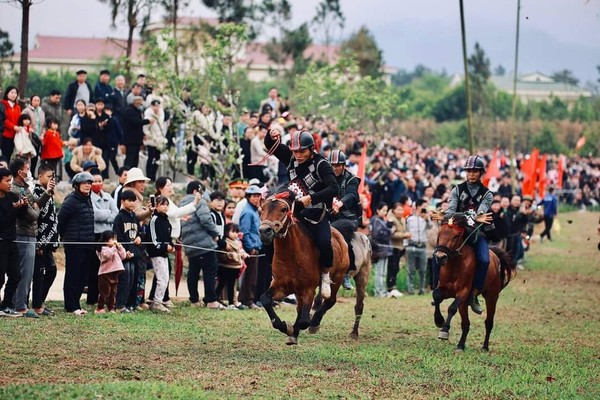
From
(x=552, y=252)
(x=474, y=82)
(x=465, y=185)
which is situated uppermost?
(x=474, y=82)

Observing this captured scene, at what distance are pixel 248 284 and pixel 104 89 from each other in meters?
7.87

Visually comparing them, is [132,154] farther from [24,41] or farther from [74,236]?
[74,236]

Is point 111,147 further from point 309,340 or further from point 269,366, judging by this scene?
point 269,366

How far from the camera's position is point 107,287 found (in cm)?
1791

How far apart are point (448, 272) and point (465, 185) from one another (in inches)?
54.9

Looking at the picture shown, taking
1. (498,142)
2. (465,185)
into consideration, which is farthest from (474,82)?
(465,185)

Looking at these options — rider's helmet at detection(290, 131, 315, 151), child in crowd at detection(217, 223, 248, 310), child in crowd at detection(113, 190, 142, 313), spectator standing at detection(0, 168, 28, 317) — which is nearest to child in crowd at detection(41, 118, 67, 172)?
child in crowd at detection(217, 223, 248, 310)

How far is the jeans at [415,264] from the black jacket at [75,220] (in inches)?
407

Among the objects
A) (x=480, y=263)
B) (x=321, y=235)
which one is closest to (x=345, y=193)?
(x=321, y=235)

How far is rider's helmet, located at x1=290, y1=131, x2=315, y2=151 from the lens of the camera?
1509cm

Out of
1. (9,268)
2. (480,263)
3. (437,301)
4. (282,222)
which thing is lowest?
(437,301)

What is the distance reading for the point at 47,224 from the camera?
55.6ft

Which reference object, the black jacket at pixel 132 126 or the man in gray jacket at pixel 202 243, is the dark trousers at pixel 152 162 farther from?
the man in gray jacket at pixel 202 243

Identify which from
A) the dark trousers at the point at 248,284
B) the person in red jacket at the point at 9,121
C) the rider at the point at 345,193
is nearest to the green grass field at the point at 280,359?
the dark trousers at the point at 248,284
